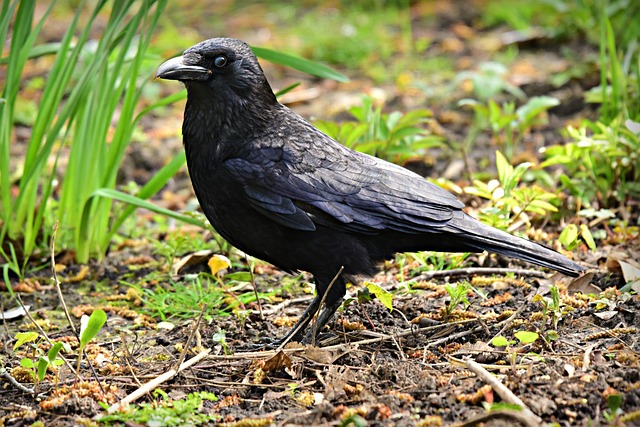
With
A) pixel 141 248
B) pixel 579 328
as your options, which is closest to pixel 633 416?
pixel 579 328

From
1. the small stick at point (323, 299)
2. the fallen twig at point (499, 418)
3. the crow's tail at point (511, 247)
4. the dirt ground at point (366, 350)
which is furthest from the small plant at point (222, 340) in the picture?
the fallen twig at point (499, 418)

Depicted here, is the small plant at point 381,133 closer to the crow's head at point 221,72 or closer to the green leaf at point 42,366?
the crow's head at point 221,72

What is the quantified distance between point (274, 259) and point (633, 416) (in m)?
1.50

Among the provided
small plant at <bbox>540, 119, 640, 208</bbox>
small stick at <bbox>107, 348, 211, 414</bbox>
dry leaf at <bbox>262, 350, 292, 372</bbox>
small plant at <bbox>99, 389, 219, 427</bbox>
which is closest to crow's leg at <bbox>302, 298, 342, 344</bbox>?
dry leaf at <bbox>262, 350, 292, 372</bbox>

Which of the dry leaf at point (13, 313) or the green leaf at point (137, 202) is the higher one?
the green leaf at point (137, 202)

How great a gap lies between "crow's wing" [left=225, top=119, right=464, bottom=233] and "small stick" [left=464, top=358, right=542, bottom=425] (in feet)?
2.34

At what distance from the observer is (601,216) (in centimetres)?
412

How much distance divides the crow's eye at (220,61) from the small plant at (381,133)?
1.02m

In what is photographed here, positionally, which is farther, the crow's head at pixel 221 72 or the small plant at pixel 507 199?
the small plant at pixel 507 199

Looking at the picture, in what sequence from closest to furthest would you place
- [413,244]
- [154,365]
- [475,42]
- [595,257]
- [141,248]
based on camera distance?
[154,365], [413,244], [595,257], [141,248], [475,42]

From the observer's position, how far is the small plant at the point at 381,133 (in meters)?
4.29

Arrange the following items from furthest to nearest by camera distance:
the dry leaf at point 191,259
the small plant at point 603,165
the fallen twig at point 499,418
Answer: the small plant at point 603,165 < the dry leaf at point 191,259 < the fallen twig at point 499,418

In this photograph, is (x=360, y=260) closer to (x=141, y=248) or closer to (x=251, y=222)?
(x=251, y=222)

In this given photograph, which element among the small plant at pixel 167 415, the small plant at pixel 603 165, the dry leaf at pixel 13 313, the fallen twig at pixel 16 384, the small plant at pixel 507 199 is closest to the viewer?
the small plant at pixel 167 415
